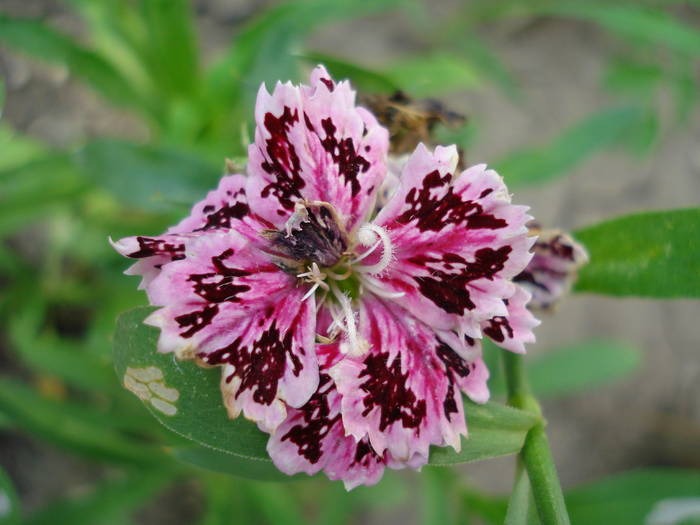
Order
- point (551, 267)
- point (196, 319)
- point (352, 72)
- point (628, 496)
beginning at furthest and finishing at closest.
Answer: point (628, 496)
point (352, 72)
point (551, 267)
point (196, 319)

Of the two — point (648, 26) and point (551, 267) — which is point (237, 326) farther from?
point (648, 26)

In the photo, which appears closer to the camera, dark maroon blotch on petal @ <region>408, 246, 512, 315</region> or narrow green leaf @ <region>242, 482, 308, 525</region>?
dark maroon blotch on petal @ <region>408, 246, 512, 315</region>

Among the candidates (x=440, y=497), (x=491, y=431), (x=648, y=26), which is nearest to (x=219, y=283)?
(x=491, y=431)

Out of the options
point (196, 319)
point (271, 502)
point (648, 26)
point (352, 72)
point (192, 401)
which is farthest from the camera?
point (648, 26)

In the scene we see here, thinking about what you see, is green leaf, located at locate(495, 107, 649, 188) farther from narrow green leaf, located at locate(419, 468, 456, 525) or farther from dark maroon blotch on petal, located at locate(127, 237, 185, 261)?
dark maroon blotch on petal, located at locate(127, 237, 185, 261)

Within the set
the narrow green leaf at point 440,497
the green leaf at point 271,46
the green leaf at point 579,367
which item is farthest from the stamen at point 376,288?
the green leaf at point 579,367

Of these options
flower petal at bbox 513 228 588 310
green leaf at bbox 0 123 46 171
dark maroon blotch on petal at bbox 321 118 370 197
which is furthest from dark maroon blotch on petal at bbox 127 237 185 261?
green leaf at bbox 0 123 46 171
